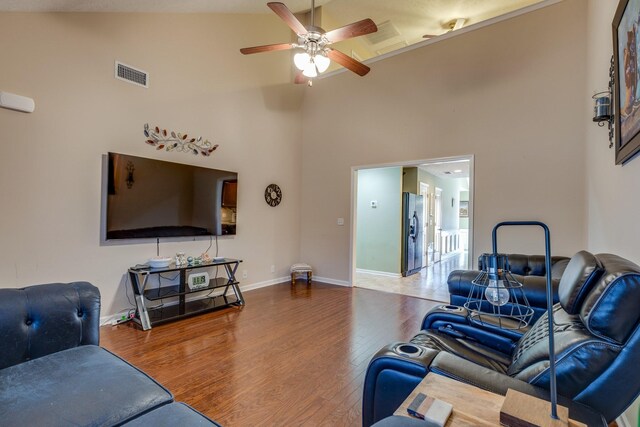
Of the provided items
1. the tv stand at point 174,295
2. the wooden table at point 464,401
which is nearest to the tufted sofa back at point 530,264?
the wooden table at point 464,401

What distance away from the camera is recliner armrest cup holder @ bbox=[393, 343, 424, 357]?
1.35m

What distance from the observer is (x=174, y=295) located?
3438 millimetres

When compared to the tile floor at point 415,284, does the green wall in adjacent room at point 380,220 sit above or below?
above

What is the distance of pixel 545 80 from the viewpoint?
3.74 m

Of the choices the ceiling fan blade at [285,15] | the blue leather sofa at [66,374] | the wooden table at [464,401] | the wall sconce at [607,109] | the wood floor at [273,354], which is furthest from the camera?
the ceiling fan blade at [285,15]

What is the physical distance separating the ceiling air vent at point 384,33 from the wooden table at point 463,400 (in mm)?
6288

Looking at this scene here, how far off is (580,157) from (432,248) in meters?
4.95

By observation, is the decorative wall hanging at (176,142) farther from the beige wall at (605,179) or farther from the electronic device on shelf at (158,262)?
the beige wall at (605,179)

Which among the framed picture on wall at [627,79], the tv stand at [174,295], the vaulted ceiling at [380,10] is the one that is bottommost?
the tv stand at [174,295]

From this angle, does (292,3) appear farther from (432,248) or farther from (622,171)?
(432,248)

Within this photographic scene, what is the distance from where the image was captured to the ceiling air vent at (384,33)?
5.79m

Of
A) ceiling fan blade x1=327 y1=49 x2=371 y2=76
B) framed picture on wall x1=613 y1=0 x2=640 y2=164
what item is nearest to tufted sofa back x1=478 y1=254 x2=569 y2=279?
framed picture on wall x1=613 y1=0 x2=640 y2=164

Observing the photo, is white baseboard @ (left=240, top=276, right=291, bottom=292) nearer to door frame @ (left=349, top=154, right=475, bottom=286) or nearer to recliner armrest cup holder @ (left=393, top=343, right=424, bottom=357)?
door frame @ (left=349, top=154, right=475, bottom=286)

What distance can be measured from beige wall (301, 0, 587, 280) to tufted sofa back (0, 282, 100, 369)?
404 centimetres
